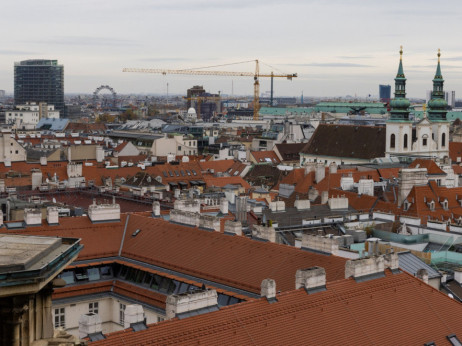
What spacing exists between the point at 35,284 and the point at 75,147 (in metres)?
109

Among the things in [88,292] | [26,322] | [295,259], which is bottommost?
[88,292]

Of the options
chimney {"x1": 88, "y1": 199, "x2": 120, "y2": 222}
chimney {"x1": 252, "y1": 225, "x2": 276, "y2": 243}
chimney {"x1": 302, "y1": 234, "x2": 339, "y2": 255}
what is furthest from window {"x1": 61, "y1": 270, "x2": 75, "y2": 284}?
chimney {"x1": 302, "y1": 234, "x2": 339, "y2": 255}

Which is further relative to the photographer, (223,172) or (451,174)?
(223,172)

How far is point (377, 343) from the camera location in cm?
2670

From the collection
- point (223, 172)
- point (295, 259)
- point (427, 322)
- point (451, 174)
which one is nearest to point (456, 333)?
point (427, 322)

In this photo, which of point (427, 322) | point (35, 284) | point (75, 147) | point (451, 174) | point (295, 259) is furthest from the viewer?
point (75, 147)

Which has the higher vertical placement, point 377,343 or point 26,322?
point 26,322

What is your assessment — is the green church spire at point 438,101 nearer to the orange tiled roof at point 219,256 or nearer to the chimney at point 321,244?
the orange tiled roof at point 219,256

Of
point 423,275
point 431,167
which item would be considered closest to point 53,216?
point 423,275

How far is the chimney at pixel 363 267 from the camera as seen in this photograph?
29.9 metres

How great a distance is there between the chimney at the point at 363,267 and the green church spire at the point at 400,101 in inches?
3872

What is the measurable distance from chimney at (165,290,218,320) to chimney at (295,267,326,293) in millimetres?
3797

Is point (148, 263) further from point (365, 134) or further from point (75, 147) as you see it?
point (365, 134)

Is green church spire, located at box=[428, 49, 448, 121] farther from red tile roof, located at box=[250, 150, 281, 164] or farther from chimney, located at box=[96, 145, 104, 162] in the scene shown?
chimney, located at box=[96, 145, 104, 162]
